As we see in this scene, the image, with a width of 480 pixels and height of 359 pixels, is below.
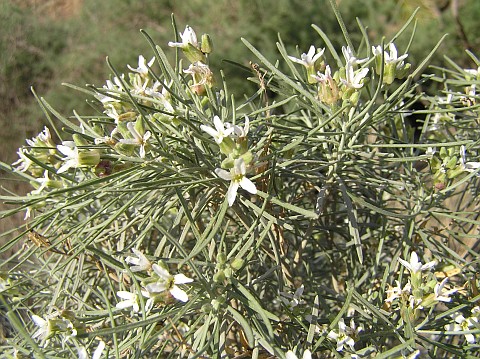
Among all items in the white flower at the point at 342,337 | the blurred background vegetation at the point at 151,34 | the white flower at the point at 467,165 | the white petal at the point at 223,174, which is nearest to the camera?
the white petal at the point at 223,174

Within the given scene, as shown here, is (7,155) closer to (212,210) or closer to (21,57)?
(21,57)

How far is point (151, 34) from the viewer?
185 inches

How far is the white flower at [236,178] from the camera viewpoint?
71 cm

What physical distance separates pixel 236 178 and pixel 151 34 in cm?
429

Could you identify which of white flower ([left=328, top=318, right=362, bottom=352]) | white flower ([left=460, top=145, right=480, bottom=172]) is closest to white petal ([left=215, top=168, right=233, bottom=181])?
white flower ([left=328, top=318, right=362, bottom=352])

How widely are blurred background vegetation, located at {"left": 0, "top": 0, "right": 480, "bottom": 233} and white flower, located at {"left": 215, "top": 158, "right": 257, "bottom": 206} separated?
3.62 meters

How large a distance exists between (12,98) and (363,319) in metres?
5.16

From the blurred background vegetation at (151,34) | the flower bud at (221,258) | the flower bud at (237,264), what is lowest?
the blurred background vegetation at (151,34)

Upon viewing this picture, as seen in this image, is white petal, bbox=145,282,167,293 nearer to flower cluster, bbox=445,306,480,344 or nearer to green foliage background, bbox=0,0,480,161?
flower cluster, bbox=445,306,480,344

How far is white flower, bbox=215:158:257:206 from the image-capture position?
27.9 inches

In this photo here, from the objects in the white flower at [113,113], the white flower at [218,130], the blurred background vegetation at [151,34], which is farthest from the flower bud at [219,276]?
the blurred background vegetation at [151,34]

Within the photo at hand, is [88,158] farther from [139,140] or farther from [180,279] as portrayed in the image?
[180,279]

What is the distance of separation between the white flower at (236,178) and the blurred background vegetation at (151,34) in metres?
3.62

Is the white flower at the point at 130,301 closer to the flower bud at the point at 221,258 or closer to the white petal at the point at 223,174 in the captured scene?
the flower bud at the point at 221,258
